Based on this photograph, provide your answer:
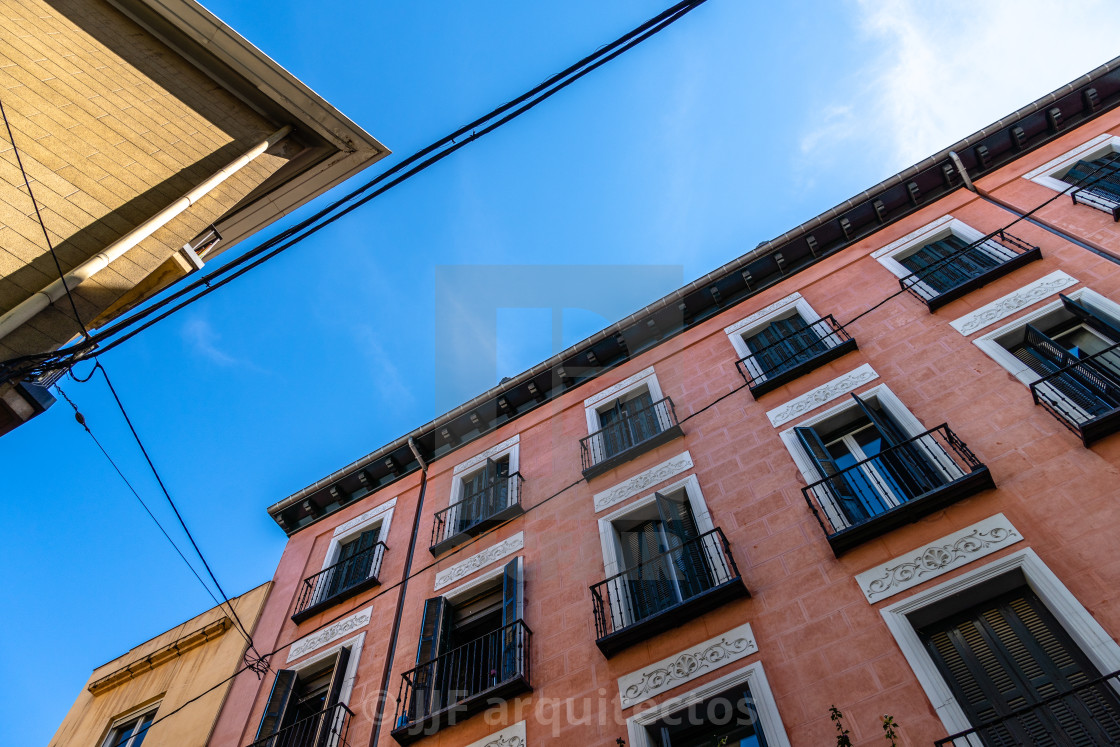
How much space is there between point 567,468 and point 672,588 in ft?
13.7

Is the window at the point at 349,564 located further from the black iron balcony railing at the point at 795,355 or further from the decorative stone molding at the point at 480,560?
the black iron balcony railing at the point at 795,355

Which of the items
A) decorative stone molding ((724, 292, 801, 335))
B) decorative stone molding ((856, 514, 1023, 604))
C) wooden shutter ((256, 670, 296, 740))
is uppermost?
decorative stone molding ((724, 292, 801, 335))

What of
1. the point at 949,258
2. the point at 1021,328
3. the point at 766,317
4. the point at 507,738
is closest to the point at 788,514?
the point at 1021,328

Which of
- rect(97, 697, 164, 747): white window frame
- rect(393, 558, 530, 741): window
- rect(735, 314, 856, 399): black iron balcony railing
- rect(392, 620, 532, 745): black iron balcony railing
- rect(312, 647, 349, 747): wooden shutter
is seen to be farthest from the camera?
rect(97, 697, 164, 747): white window frame

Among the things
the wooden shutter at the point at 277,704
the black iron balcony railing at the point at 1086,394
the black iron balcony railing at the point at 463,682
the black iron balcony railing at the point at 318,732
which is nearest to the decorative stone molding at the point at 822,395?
the black iron balcony railing at the point at 1086,394

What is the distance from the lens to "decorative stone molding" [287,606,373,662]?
1361cm

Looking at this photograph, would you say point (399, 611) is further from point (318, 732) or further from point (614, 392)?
point (614, 392)

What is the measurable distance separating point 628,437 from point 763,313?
3956 millimetres

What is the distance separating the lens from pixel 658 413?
13.9 meters

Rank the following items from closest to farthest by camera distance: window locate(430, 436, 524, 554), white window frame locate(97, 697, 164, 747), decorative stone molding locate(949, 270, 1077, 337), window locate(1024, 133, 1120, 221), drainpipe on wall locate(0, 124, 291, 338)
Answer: drainpipe on wall locate(0, 124, 291, 338) < decorative stone molding locate(949, 270, 1077, 337) < window locate(1024, 133, 1120, 221) < window locate(430, 436, 524, 554) < white window frame locate(97, 697, 164, 747)

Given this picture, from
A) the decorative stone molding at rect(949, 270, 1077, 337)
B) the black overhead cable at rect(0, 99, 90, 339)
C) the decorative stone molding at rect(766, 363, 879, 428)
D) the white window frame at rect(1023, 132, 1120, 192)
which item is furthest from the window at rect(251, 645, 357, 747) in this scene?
the white window frame at rect(1023, 132, 1120, 192)

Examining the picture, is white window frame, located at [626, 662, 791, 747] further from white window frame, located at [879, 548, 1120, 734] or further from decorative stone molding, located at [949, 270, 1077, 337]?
decorative stone molding, located at [949, 270, 1077, 337]

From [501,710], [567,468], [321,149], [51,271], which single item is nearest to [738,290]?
[567,468]

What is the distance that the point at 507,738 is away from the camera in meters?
9.84
